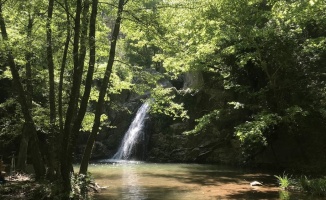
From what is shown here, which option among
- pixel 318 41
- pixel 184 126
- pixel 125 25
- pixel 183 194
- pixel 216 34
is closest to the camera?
pixel 183 194

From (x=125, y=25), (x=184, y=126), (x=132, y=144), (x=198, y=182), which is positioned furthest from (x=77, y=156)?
(x=125, y=25)

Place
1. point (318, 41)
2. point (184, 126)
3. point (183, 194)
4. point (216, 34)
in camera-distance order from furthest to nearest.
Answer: point (184, 126)
point (216, 34)
point (318, 41)
point (183, 194)

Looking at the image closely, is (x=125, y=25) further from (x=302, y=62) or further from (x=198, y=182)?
(x=302, y=62)

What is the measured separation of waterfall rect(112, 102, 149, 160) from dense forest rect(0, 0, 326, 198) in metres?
2.77

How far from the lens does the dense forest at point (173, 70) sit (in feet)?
31.1

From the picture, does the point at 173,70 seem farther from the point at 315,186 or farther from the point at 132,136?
the point at 132,136

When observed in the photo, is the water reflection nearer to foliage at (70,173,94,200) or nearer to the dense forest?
foliage at (70,173,94,200)

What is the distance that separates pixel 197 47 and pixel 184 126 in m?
10.2

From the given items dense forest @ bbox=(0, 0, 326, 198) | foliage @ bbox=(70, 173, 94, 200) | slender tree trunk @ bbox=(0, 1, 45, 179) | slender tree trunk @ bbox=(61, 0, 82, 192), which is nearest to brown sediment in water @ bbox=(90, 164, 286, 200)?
foliage @ bbox=(70, 173, 94, 200)

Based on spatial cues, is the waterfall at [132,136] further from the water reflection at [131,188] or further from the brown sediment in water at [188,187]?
the water reflection at [131,188]

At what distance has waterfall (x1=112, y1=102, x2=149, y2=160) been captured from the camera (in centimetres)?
2552

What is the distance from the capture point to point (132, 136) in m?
26.2

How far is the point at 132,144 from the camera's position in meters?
25.7

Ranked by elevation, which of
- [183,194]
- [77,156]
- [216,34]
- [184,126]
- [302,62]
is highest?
[216,34]
